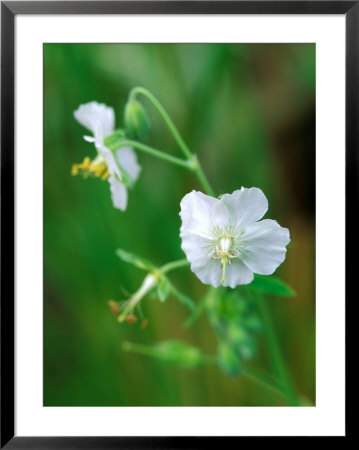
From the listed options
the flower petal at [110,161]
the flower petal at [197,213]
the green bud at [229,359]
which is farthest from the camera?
the green bud at [229,359]

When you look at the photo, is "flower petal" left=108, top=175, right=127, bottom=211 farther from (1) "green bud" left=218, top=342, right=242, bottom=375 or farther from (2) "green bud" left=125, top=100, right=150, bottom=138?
(1) "green bud" left=218, top=342, right=242, bottom=375

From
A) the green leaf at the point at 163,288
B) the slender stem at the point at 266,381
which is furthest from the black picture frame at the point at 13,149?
the green leaf at the point at 163,288

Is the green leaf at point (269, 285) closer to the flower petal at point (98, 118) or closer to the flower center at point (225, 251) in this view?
the flower center at point (225, 251)

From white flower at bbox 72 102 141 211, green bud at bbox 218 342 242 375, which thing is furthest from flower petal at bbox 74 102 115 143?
green bud at bbox 218 342 242 375

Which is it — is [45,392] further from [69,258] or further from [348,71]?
[348,71]

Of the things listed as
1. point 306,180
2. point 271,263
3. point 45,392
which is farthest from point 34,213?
point 306,180

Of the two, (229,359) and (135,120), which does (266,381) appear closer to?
(229,359)
